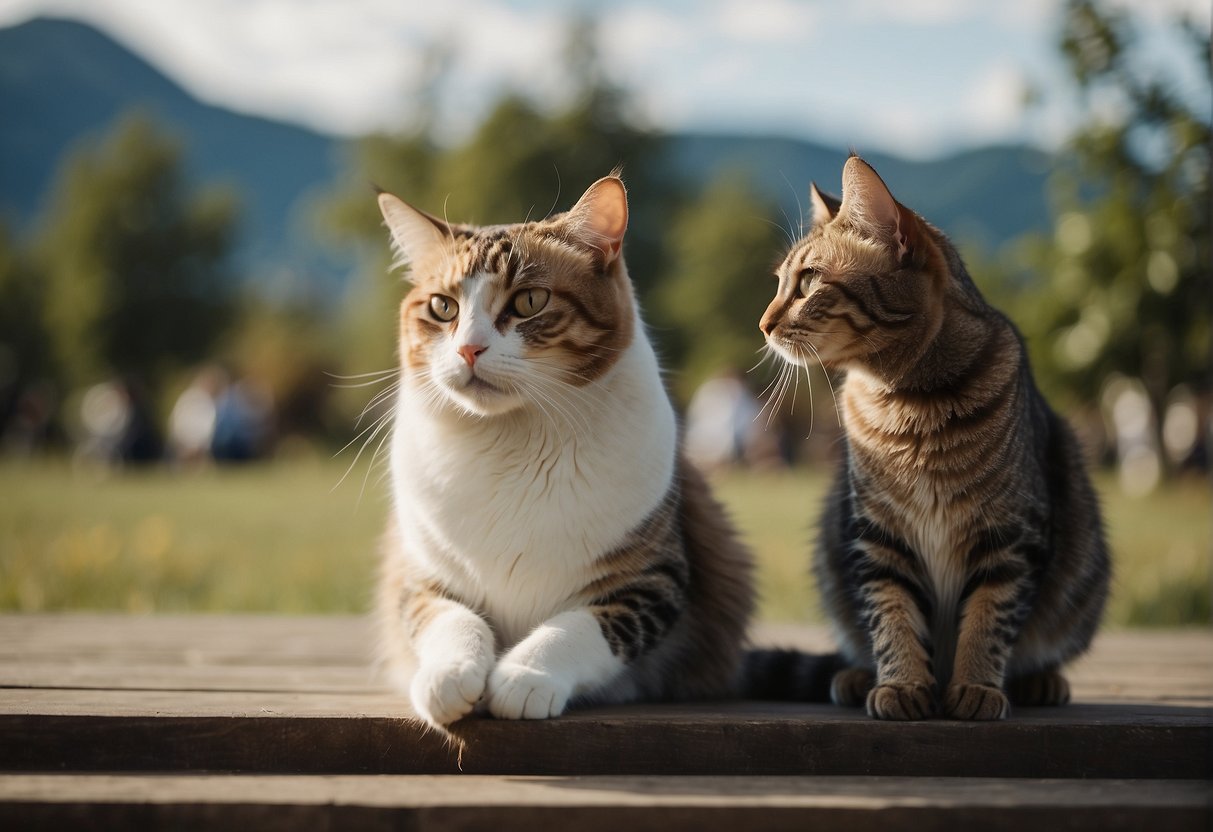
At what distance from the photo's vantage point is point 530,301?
7.43ft

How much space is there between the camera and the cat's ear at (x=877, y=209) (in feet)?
6.98

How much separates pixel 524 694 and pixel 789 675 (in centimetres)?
91

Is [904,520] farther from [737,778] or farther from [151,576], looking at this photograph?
[151,576]

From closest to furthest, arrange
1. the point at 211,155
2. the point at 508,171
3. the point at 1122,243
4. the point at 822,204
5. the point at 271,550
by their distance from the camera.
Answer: the point at 822,204 < the point at 271,550 < the point at 1122,243 < the point at 508,171 < the point at 211,155

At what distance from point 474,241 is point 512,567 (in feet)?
2.49

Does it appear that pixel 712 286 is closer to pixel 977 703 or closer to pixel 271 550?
pixel 271 550

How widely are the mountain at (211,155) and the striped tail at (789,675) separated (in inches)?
42.5

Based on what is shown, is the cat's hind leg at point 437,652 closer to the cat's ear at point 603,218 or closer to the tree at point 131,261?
the cat's ear at point 603,218

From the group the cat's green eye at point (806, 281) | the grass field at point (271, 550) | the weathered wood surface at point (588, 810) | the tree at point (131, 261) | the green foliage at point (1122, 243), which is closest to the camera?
the weathered wood surface at point (588, 810)

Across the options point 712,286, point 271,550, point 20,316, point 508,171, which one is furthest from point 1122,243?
point 20,316

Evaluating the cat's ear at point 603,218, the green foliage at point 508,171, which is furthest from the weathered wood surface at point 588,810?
the green foliage at point 508,171

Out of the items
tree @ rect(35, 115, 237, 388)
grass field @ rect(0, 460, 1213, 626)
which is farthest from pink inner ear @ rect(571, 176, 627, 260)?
tree @ rect(35, 115, 237, 388)

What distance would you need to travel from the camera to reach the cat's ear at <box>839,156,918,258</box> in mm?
2127

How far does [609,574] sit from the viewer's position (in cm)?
223
